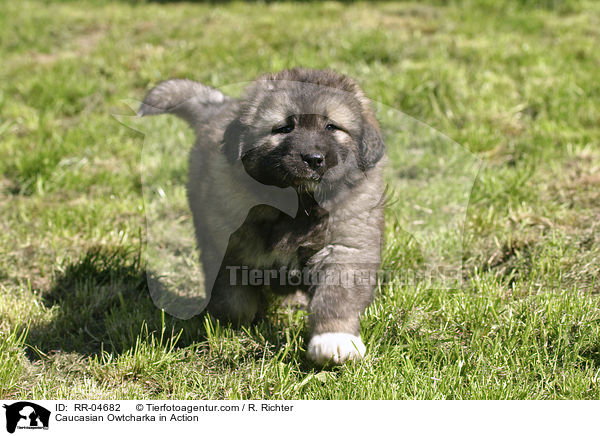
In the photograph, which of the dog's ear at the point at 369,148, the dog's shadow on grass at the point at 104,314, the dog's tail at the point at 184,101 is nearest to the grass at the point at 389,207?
the dog's shadow on grass at the point at 104,314

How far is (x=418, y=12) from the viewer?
6844 mm

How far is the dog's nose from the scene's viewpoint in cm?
247

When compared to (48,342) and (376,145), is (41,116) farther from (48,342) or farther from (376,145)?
(376,145)

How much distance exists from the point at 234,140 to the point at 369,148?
562 mm

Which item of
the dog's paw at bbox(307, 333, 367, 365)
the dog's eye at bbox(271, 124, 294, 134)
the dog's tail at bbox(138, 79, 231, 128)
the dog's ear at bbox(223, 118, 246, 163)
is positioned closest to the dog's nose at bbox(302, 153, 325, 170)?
the dog's eye at bbox(271, 124, 294, 134)

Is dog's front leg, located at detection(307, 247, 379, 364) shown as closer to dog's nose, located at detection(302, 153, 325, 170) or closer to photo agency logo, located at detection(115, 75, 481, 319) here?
photo agency logo, located at detection(115, 75, 481, 319)

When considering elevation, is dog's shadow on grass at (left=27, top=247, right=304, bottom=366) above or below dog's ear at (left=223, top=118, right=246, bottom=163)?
below

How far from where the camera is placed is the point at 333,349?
2516 mm

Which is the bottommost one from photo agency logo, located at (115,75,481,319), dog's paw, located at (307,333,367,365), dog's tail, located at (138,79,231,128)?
dog's paw, located at (307,333,367,365)

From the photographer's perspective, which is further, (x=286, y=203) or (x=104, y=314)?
(x=104, y=314)
